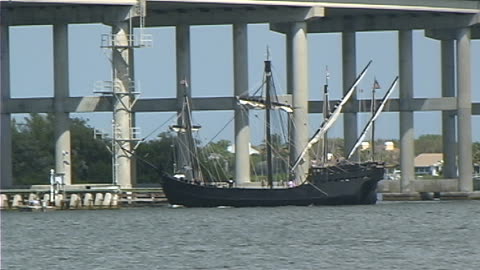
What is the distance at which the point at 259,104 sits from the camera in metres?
139

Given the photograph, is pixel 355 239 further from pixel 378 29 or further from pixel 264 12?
pixel 378 29

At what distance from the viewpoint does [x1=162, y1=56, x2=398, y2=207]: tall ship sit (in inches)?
5354

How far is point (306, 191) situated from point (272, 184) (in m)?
2.49

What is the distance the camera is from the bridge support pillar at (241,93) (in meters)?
140

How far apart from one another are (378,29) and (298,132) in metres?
14.1

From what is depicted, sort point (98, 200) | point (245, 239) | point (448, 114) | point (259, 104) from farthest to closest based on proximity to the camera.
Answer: point (448, 114)
point (259, 104)
point (98, 200)
point (245, 239)

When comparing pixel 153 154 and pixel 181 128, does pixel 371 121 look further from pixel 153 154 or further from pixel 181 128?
pixel 153 154

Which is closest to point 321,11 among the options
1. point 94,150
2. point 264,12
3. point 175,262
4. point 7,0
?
point 264,12

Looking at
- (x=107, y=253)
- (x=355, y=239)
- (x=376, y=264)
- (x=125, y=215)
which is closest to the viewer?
(x=376, y=264)

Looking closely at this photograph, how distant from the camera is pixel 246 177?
14075cm

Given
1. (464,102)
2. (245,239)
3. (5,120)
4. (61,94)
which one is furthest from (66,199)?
(245,239)

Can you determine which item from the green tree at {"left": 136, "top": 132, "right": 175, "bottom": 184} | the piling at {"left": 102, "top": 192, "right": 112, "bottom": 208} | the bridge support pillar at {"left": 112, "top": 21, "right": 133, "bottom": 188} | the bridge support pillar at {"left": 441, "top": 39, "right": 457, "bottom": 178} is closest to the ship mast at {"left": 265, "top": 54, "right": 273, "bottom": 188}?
the bridge support pillar at {"left": 112, "top": 21, "right": 133, "bottom": 188}

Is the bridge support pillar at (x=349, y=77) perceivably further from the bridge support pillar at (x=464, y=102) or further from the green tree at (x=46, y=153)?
the green tree at (x=46, y=153)

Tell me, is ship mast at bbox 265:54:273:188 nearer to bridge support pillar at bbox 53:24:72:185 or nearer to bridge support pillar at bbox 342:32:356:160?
bridge support pillar at bbox 342:32:356:160
